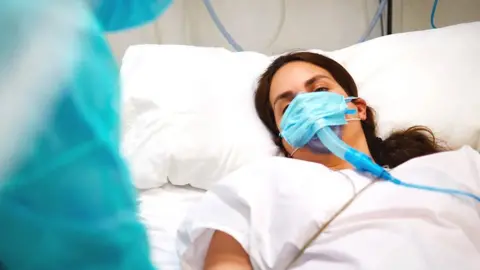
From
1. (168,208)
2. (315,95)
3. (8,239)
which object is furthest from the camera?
(168,208)

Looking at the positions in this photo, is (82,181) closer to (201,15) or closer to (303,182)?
(303,182)

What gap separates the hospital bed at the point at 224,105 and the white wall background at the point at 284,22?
444 mm

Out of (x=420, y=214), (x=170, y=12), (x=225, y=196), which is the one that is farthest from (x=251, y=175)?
(x=170, y=12)

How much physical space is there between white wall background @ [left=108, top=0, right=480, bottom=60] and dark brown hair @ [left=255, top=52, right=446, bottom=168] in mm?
707

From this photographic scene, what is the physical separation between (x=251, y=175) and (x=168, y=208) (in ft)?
1.12

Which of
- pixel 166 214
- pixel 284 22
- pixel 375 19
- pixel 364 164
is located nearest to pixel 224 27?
pixel 284 22

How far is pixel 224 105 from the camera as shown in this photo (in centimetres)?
158

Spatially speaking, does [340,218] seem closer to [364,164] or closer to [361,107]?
[364,164]

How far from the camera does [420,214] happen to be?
1.05 meters

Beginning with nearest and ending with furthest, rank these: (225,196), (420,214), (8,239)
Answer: (8,239) < (420,214) < (225,196)

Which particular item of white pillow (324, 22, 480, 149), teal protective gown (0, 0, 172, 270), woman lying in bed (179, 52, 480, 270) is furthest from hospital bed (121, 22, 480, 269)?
teal protective gown (0, 0, 172, 270)

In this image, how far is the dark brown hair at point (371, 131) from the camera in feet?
4.55

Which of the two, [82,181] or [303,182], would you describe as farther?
[303,182]

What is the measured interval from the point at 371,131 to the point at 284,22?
0.89 metres
